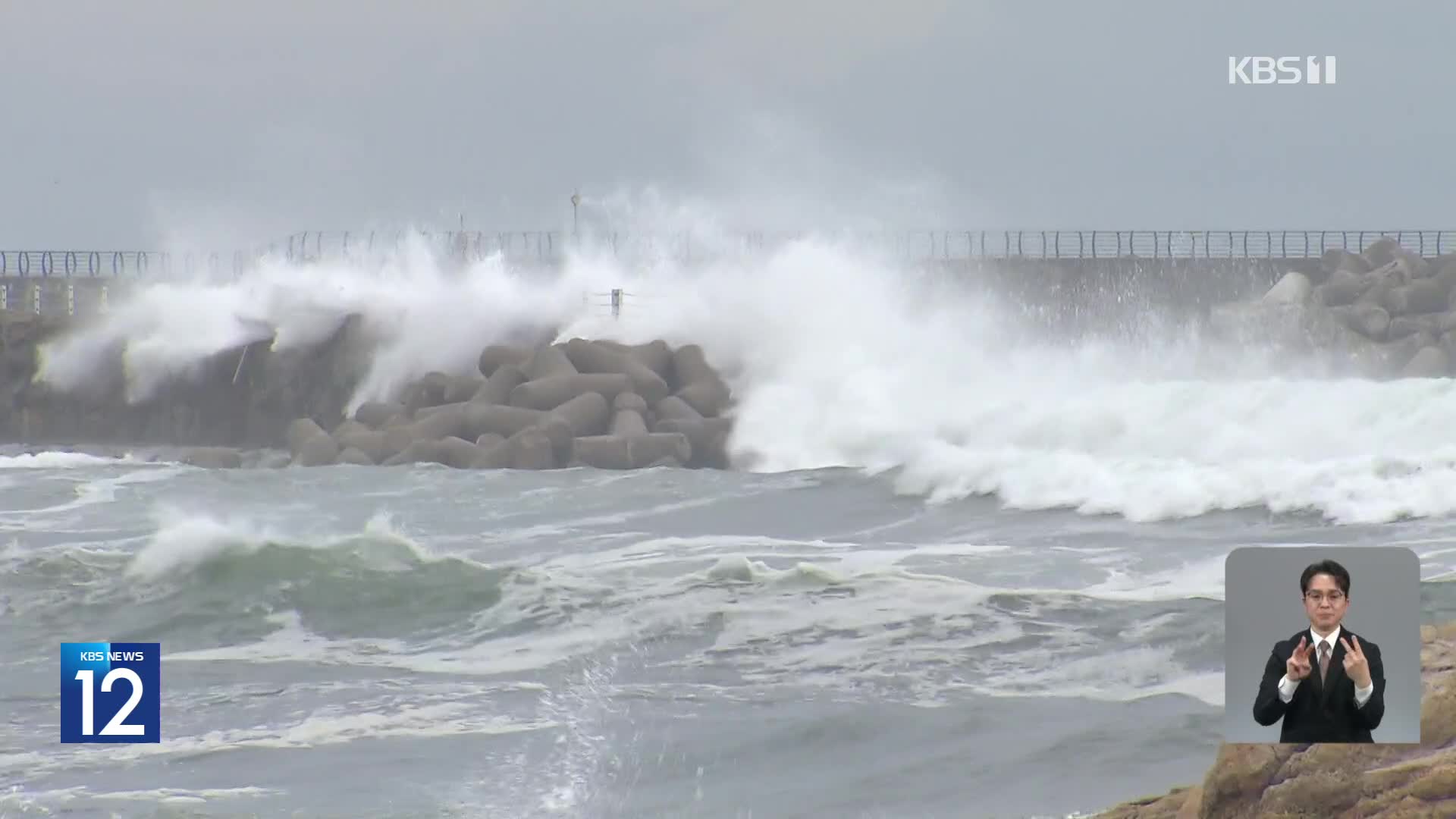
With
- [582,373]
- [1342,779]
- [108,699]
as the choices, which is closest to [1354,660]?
[1342,779]

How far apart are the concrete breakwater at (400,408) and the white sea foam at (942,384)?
1.24ft

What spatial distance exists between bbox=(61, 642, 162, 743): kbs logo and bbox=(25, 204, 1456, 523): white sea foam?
712cm

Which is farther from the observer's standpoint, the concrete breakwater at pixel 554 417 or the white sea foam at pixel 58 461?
the white sea foam at pixel 58 461

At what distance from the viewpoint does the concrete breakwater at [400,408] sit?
19.7 m

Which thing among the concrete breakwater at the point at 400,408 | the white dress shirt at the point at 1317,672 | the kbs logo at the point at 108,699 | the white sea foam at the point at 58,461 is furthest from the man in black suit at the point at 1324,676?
the white sea foam at the point at 58,461

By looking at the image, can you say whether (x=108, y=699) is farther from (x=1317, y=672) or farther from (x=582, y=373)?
(x=582, y=373)

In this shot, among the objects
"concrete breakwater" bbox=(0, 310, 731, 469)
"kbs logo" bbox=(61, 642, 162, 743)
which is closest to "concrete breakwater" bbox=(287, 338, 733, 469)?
"concrete breakwater" bbox=(0, 310, 731, 469)

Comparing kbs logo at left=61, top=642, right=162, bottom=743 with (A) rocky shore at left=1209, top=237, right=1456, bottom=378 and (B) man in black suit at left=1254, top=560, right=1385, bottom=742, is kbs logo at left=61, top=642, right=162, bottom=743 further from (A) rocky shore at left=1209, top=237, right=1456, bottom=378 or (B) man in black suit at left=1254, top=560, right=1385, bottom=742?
(A) rocky shore at left=1209, top=237, right=1456, bottom=378

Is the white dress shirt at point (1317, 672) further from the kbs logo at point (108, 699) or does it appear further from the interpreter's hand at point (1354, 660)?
the kbs logo at point (108, 699)

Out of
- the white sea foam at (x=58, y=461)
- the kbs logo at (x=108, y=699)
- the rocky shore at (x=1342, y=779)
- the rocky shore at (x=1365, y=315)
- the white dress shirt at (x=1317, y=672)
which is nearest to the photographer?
the white dress shirt at (x=1317, y=672)

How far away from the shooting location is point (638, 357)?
21.4 m

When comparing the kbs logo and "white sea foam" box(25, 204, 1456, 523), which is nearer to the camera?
the kbs logo

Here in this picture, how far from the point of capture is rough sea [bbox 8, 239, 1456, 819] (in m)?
6.69

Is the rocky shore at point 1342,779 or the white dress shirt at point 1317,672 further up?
the white dress shirt at point 1317,672
